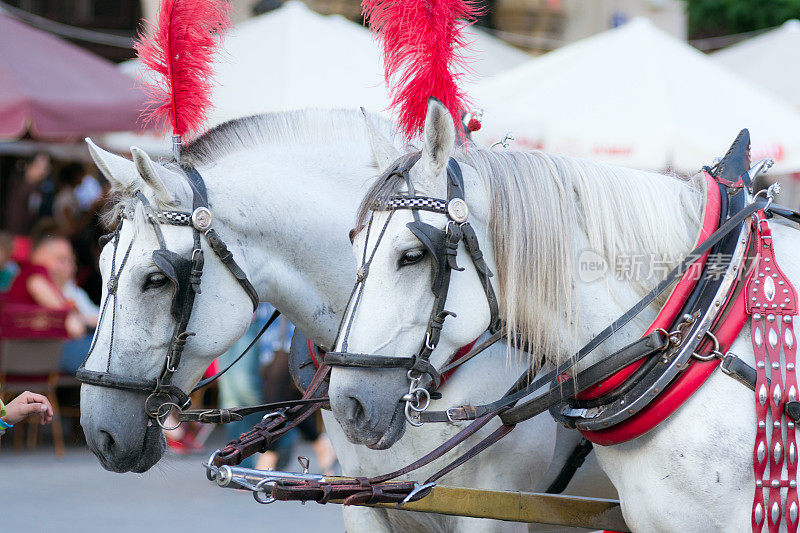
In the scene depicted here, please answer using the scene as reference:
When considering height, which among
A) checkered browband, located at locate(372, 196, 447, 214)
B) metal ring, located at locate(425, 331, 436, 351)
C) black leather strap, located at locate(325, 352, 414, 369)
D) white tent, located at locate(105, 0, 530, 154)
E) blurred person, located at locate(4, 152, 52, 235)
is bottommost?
blurred person, located at locate(4, 152, 52, 235)

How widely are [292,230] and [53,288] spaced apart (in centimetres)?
513

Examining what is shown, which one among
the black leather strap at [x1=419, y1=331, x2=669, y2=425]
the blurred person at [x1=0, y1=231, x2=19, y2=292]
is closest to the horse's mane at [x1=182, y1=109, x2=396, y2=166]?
the black leather strap at [x1=419, y1=331, x2=669, y2=425]

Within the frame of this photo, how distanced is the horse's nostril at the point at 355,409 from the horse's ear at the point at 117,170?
42.0 inches

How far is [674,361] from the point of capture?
6.91 ft

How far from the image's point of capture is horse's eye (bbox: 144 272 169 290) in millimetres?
2678

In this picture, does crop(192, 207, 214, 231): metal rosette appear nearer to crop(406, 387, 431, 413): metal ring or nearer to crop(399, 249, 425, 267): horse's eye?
crop(399, 249, 425, 267): horse's eye

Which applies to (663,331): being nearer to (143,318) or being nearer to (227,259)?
(227,259)

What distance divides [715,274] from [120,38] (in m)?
10.4

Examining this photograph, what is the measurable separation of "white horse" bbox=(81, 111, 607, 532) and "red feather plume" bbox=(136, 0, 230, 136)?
0.52ft

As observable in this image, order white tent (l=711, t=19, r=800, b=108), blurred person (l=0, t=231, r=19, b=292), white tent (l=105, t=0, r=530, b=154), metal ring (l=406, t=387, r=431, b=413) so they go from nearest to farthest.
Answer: metal ring (l=406, t=387, r=431, b=413)
white tent (l=105, t=0, r=530, b=154)
blurred person (l=0, t=231, r=19, b=292)
white tent (l=711, t=19, r=800, b=108)

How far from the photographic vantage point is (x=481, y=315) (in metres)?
2.23

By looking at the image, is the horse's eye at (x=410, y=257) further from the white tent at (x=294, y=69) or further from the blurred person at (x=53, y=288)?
the blurred person at (x=53, y=288)

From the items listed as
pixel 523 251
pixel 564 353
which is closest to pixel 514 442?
pixel 564 353

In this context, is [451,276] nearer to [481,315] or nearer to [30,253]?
[481,315]
